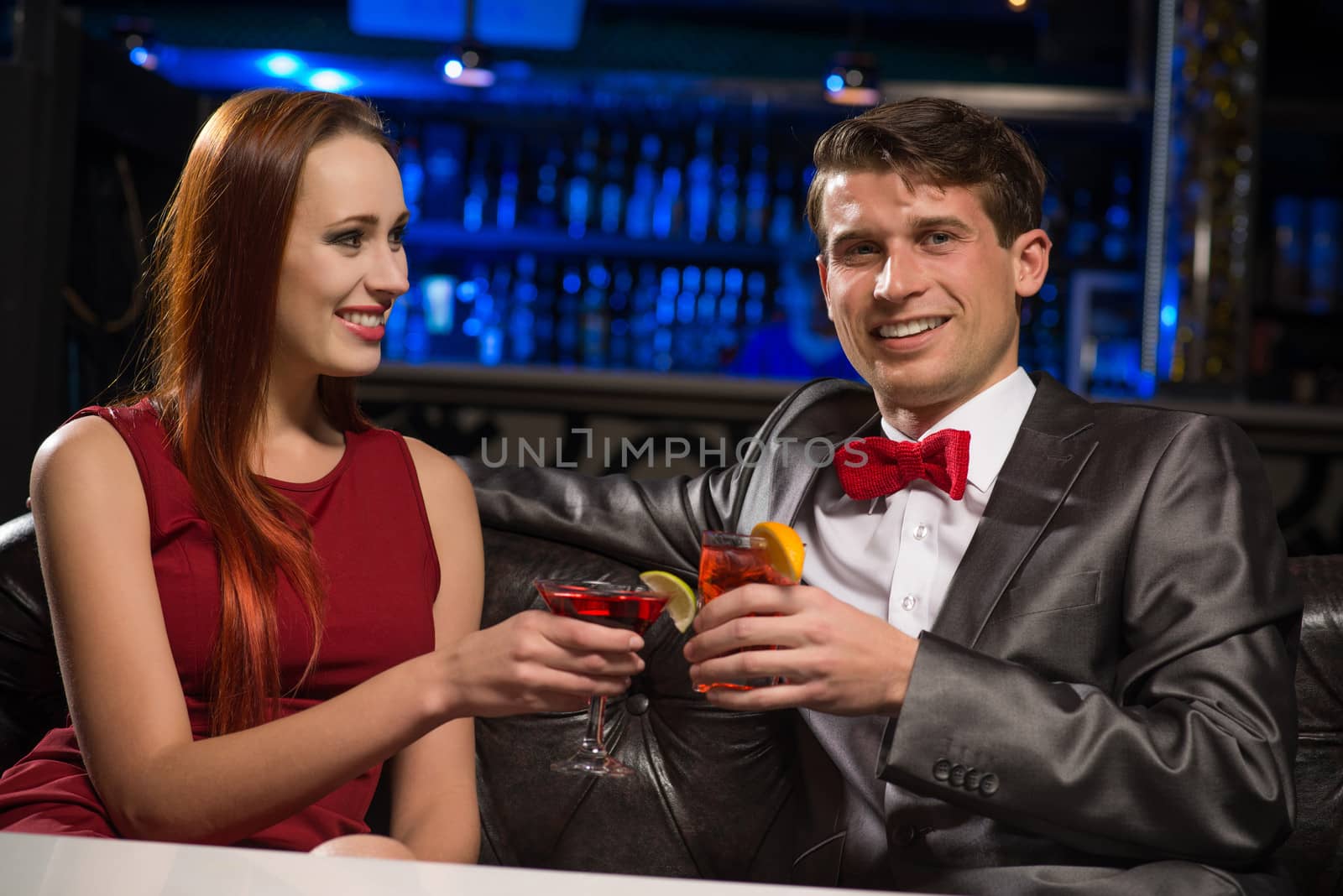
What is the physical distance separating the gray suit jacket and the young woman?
570 mm

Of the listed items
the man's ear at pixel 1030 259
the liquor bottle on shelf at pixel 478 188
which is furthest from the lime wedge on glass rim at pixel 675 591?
the liquor bottle on shelf at pixel 478 188

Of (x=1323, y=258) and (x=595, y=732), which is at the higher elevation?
(x=1323, y=258)

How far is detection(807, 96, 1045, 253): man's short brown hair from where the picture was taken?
1812 mm

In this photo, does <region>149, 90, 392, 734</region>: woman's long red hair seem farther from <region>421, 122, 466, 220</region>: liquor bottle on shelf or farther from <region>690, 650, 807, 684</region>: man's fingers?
<region>421, 122, 466, 220</region>: liquor bottle on shelf

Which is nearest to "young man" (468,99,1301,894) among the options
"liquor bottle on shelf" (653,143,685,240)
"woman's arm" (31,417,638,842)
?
"woman's arm" (31,417,638,842)

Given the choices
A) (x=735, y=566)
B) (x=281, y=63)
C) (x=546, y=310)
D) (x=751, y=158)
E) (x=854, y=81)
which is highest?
(x=281, y=63)

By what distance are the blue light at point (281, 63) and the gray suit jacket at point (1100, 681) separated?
4684mm

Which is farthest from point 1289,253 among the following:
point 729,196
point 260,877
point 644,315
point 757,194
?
point 260,877

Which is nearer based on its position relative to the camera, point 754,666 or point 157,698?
point 754,666

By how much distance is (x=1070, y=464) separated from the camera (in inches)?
68.3

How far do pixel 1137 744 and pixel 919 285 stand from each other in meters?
0.70

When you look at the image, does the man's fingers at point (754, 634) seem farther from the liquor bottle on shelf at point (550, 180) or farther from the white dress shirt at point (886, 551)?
the liquor bottle on shelf at point (550, 180)

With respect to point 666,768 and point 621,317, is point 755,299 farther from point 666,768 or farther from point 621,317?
point 666,768

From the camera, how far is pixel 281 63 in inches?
232
